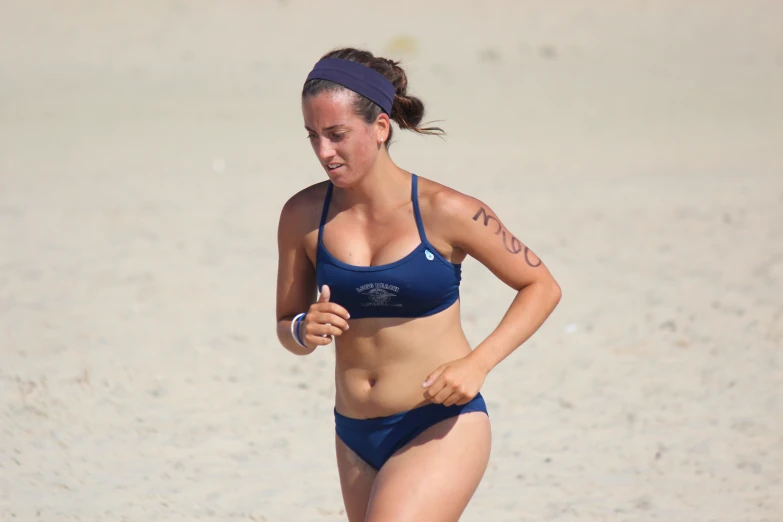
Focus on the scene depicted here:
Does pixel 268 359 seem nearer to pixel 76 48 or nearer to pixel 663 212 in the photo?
pixel 663 212

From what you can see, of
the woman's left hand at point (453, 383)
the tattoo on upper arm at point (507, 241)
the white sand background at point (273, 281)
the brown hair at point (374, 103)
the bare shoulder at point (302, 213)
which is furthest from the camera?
the white sand background at point (273, 281)

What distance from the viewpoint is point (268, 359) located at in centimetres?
754

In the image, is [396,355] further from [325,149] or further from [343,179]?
[325,149]

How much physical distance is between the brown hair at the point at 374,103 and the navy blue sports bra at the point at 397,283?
230 mm

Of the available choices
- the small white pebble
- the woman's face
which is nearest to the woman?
the woman's face

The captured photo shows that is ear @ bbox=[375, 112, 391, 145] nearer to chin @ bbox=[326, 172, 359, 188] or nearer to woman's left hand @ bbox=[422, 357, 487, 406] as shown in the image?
chin @ bbox=[326, 172, 359, 188]

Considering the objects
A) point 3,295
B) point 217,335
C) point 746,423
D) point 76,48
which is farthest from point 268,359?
point 76,48

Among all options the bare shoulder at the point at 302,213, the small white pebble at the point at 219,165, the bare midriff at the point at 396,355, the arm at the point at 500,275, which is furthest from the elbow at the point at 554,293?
the small white pebble at the point at 219,165

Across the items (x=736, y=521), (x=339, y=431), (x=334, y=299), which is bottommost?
(x=736, y=521)

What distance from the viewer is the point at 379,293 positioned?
125 inches

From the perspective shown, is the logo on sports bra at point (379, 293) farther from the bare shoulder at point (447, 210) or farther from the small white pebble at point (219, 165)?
the small white pebble at point (219, 165)

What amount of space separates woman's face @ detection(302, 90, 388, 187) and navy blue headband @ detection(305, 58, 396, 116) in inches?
1.5

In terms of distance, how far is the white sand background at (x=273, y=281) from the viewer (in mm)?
5770

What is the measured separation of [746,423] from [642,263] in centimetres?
309
